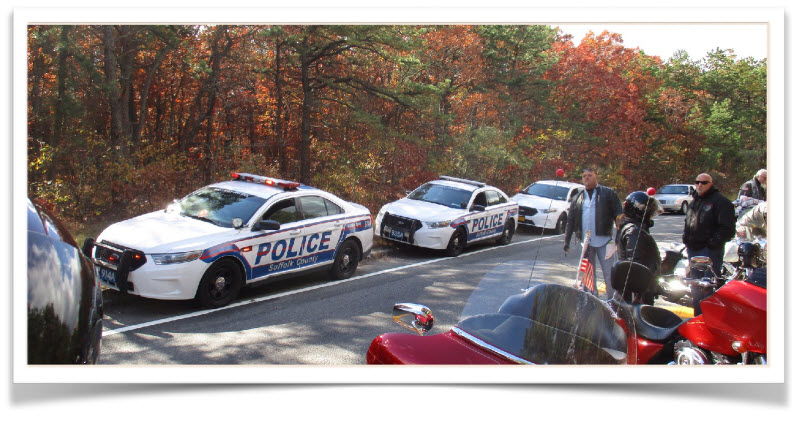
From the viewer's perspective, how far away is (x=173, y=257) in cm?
661

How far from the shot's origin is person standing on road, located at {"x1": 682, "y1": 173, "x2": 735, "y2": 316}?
645cm

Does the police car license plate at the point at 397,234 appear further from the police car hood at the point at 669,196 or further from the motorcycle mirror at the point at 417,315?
the motorcycle mirror at the point at 417,315

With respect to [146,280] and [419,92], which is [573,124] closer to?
[419,92]

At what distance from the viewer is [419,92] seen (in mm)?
13914

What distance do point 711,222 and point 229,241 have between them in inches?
207

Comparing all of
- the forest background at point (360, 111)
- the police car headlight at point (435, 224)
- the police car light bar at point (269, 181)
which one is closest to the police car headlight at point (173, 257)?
the police car light bar at point (269, 181)

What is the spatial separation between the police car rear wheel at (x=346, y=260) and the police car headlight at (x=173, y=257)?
2.44 m

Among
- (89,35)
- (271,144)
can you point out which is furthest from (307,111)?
(89,35)

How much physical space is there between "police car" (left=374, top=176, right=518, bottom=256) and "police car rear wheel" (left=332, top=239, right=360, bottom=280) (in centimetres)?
203

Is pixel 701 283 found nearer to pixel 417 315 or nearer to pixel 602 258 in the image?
pixel 602 258

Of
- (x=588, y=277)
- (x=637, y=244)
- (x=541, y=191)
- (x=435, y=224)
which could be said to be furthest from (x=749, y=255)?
(x=541, y=191)

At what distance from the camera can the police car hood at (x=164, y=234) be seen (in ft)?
21.9

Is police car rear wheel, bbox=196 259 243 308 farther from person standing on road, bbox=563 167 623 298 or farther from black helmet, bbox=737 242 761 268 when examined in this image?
black helmet, bbox=737 242 761 268

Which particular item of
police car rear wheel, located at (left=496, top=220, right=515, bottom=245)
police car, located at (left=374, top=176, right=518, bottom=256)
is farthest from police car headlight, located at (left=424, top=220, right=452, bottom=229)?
police car rear wheel, located at (left=496, top=220, right=515, bottom=245)
